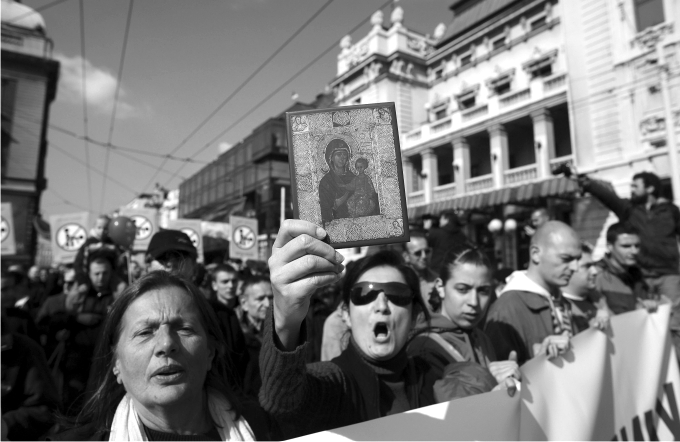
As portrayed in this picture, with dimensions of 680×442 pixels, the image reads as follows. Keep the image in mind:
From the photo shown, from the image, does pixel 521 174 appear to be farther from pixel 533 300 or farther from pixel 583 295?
pixel 533 300

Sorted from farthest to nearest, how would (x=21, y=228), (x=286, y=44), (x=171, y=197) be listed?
(x=171, y=197) < (x=21, y=228) < (x=286, y=44)

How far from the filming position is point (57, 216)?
7055 mm

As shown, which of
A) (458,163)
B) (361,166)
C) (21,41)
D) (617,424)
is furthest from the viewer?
(21,41)

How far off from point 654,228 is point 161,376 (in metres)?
4.38

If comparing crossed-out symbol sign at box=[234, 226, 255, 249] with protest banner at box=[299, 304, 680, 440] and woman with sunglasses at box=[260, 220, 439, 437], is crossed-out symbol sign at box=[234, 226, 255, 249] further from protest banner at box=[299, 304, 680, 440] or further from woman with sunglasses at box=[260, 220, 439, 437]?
protest banner at box=[299, 304, 680, 440]

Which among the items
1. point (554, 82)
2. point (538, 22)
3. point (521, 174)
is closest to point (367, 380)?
point (521, 174)

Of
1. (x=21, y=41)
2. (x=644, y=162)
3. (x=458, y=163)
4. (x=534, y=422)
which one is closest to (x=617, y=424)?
(x=534, y=422)

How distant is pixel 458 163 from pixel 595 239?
704 cm

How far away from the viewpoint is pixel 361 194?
1228mm

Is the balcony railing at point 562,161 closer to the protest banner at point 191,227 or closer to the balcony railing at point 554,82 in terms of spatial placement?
the balcony railing at point 554,82

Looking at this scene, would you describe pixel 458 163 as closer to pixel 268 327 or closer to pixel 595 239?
pixel 595 239

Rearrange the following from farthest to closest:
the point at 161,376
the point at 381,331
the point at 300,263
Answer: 1. the point at 381,331
2. the point at 161,376
3. the point at 300,263

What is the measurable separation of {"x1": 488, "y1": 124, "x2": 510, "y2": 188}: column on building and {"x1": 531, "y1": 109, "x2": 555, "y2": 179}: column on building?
156 centimetres

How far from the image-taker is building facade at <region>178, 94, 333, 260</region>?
1017 inches
